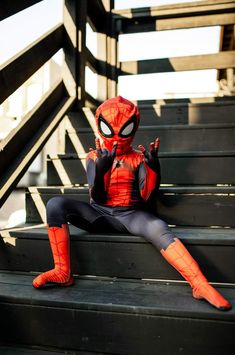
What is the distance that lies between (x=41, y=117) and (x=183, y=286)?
1.55 m

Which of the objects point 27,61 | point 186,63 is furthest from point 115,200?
point 186,63

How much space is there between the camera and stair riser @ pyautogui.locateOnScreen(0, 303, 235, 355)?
119 centimetres

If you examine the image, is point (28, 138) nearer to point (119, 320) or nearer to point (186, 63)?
point (119, 320)

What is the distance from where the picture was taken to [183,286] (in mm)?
1469

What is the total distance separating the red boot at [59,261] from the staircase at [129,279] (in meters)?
0.05

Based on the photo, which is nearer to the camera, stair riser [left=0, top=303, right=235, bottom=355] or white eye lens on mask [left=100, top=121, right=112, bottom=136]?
stair riser [left=0, top=303, right=235, bottom=355]

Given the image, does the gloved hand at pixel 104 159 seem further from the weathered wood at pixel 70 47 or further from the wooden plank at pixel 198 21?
the wooden plank at pixel 198 21

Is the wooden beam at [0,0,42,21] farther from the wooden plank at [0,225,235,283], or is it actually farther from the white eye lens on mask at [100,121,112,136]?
the wooden plank at [0,225,235,283]

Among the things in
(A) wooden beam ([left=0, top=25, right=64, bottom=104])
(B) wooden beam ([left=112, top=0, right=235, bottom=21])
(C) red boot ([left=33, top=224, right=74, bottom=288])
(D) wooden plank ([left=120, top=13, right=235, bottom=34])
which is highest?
(B) wooden beam ([left=112, top=0, right=235, bottom=21])

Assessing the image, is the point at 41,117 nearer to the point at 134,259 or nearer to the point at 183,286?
the point at 134,259

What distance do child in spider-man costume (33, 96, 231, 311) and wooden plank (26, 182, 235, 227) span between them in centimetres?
15

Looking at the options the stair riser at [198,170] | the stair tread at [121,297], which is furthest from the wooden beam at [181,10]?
the stair tread at [121,297]

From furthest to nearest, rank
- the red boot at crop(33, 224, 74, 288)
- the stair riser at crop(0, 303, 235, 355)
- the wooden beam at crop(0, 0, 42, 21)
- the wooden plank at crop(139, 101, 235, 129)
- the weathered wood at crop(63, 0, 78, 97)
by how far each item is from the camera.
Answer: the weathered wood at crop(63, 0, 78, 97), the wooden plank at crop(139, 101, 235, 129), the wooden beam at crop(0, 0, 42, 21), the red boot at crop(33, 224, 74, 288), the stair riser at crop(0, 303, 235, 355)

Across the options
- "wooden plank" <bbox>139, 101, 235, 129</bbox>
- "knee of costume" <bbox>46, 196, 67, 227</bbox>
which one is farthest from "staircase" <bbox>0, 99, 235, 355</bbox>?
"wooden plank" <bbox>139, 101, 235, 129</bbox>
